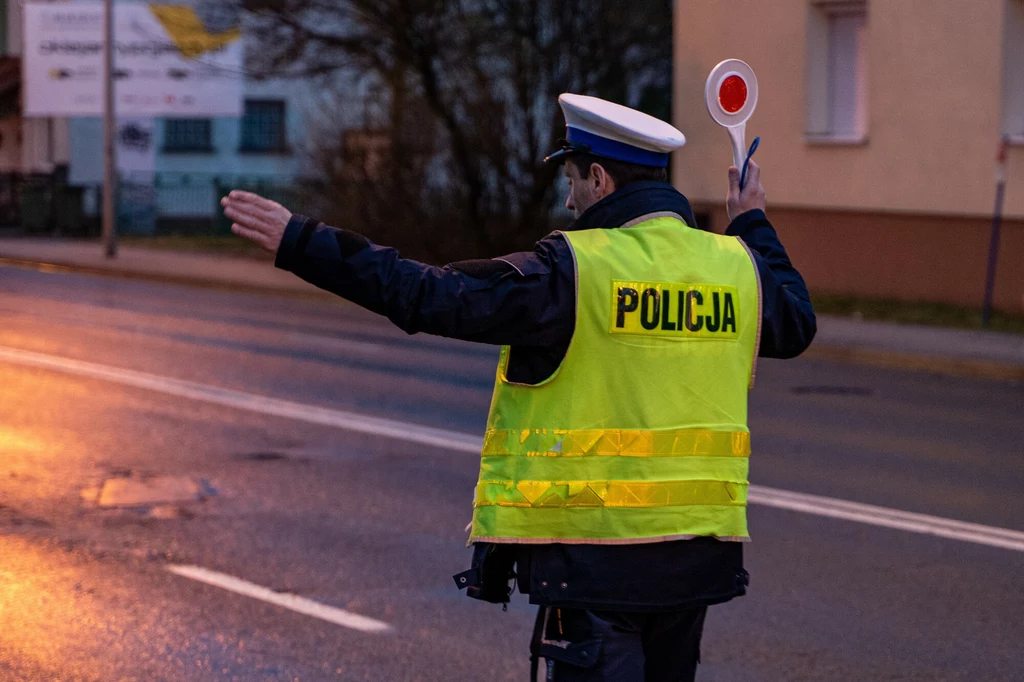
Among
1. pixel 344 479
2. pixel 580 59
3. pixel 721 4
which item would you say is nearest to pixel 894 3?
pixel 721 4

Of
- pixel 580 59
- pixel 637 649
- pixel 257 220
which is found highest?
pixel 580 59

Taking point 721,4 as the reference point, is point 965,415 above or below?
below

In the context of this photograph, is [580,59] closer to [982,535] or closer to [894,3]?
[894,3]

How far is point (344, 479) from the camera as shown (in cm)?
886

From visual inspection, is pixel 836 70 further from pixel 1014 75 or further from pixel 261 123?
pixel 261 123

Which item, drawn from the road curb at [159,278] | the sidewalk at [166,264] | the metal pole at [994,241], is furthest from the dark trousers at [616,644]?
the sidewalk at [166,264]

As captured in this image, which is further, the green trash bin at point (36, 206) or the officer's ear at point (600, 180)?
the green trash bin at point (36, 206)

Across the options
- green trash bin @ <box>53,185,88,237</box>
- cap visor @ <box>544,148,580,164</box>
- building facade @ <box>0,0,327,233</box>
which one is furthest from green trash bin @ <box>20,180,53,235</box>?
cap visor @ <box>544,148,580,164</box>

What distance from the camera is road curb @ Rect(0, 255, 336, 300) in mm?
23047

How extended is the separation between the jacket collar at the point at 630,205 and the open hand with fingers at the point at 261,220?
67 cm

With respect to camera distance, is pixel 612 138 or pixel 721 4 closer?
pixel 612 138

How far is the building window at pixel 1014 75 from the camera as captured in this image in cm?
1942

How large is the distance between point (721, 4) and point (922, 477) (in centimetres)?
1478

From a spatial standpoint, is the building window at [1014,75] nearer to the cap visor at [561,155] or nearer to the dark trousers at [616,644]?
the cap visor at [561,155]
